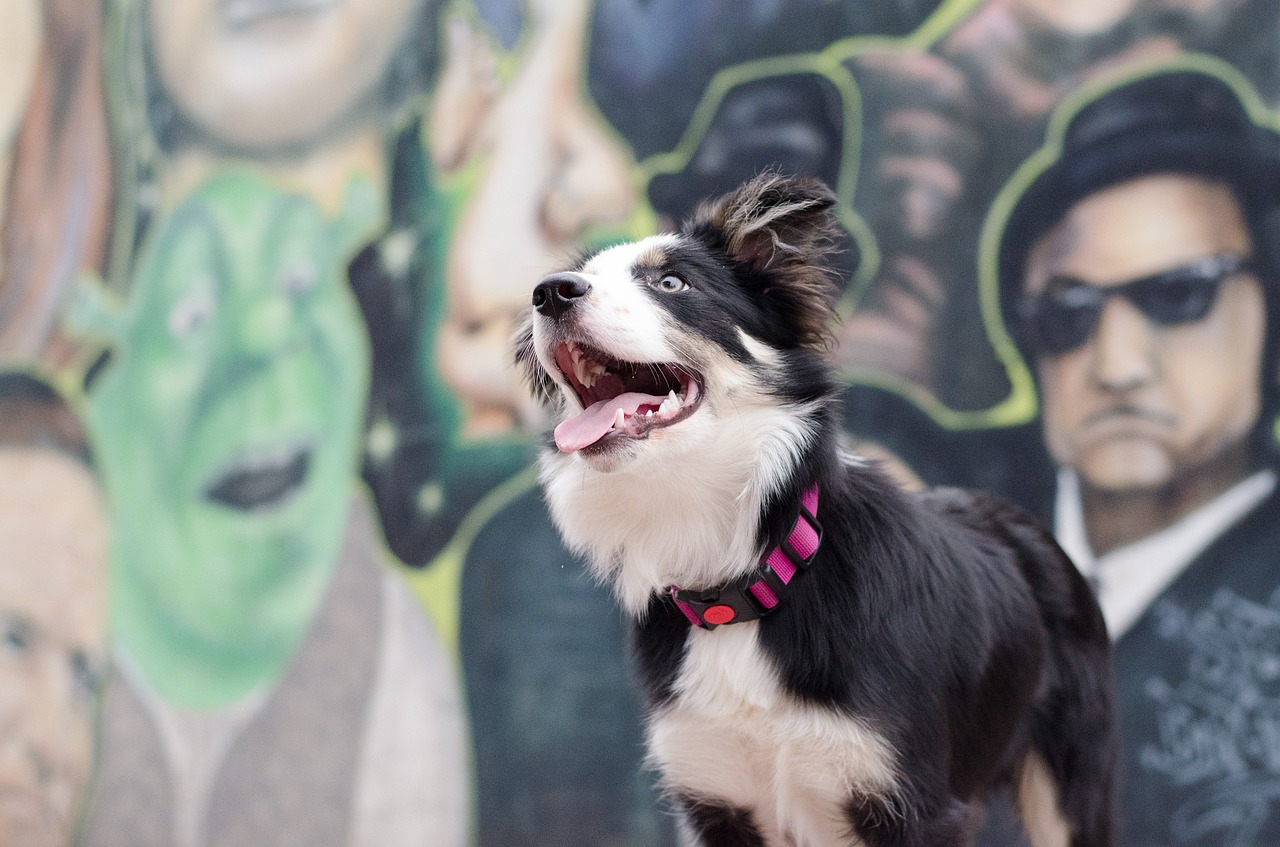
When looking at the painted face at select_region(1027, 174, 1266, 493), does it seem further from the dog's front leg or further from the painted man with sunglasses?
the dog's front leg

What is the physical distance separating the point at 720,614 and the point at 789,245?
726 mm

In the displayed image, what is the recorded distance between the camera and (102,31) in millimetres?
5320

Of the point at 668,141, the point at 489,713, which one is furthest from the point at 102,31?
the point at 489,713

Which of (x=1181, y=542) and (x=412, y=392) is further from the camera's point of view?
(x=412, y=392)

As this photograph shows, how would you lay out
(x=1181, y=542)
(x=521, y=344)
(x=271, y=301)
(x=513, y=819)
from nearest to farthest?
(x=521, y=344), (x=1181, y=542), (x=513, y=819), (x=271, y=301)

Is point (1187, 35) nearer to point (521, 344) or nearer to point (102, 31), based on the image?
point (521, 344)

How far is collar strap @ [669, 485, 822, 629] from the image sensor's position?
187 centimetres

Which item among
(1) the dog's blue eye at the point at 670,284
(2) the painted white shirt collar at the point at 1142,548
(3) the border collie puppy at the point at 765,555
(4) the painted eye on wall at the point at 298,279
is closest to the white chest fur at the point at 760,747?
(3) the border collie puppy at the point at 765,555

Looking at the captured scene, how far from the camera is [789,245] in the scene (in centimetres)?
206

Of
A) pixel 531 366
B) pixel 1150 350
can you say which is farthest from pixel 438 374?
pixel 1150 350

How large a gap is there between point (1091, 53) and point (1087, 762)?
2395 millimetres

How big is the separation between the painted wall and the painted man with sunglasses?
0.6 inches

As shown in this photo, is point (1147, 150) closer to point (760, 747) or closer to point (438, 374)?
point (760, 747)

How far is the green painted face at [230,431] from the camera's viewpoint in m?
4.59
